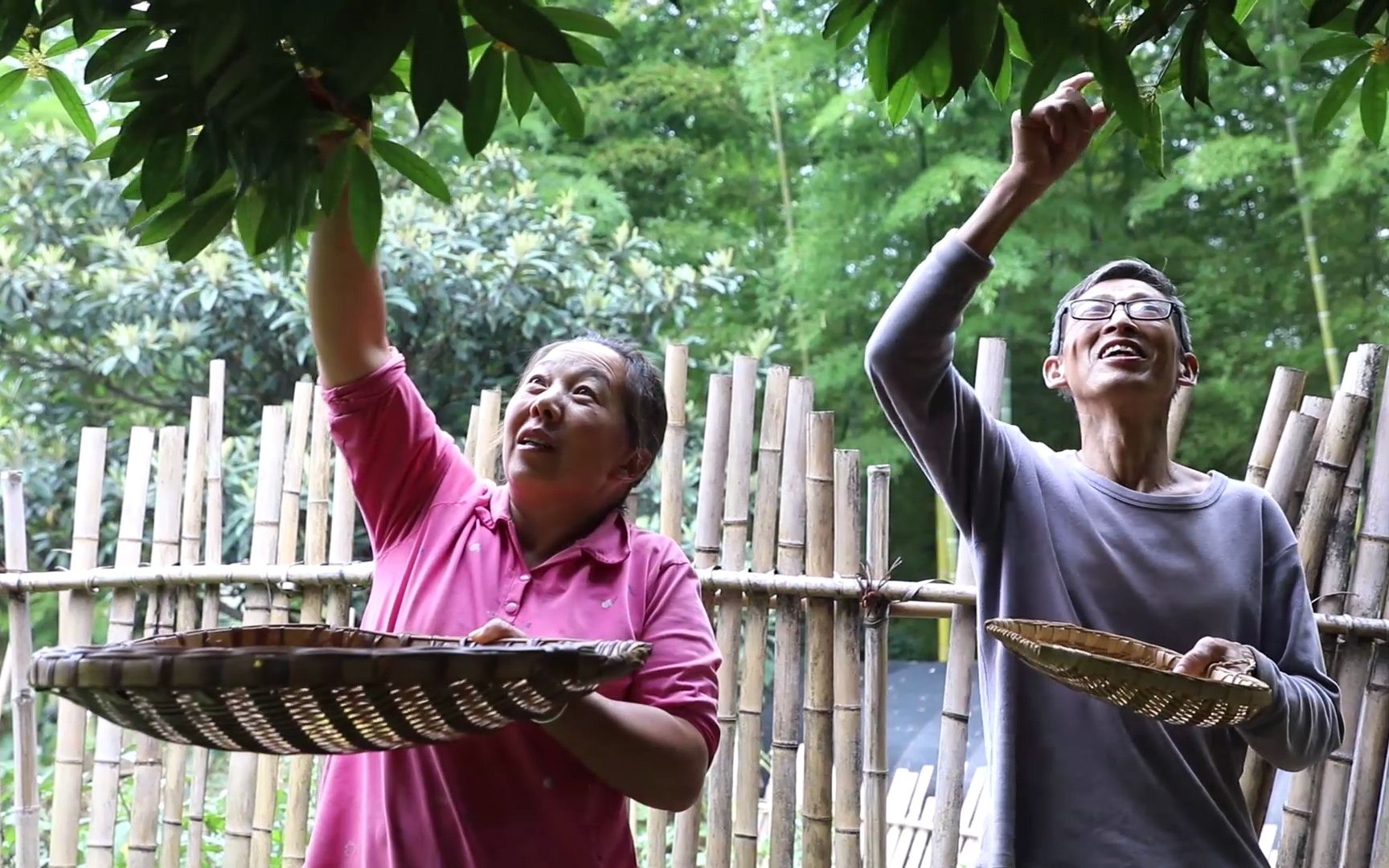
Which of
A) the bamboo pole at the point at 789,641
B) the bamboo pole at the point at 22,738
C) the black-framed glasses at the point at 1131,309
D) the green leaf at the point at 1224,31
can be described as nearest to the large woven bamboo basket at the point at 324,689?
the green leaf at the point at 1224,31

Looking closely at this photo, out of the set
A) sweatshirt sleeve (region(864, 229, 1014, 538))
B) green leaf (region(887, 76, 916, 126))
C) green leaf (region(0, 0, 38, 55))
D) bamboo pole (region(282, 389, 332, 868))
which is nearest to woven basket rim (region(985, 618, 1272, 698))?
sweatshirt sleeve (region(864, 229, 1014, 538))

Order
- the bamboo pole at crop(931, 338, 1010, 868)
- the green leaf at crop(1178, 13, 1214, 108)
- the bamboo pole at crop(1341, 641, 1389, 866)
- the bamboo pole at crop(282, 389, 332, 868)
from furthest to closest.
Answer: the bamboo pole at crop(282, 389, 332, 868) → the bamboo pole at crop(931, 338, 1010, 868) → the bamboo pole at crop(1341, 641, 1389, 866) → the green leaf at crop(1178, 13, 1214, 108)

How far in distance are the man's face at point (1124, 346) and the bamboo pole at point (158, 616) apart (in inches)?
69.4

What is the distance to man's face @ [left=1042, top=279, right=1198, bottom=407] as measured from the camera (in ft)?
5.46

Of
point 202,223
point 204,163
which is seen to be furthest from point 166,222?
point 204,163

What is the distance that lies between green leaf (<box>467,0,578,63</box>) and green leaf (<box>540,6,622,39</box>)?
79mm

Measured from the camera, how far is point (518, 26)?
2.99 ft

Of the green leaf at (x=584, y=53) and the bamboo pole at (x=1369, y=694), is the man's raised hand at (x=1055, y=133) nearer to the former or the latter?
the green leaf at (x=584, y=53)

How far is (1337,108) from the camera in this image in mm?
1294

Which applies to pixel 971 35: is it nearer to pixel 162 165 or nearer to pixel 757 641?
pixel 162 165

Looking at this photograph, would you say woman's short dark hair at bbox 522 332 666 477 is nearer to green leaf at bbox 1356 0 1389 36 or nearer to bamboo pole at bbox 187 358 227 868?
green leaf at bbox 1356 0 1389 36

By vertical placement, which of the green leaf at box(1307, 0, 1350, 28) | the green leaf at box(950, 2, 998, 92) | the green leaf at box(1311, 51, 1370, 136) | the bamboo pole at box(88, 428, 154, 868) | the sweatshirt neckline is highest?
the green leaf at box(1311, 51, 1370, 136)

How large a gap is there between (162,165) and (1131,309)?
1.17 metres

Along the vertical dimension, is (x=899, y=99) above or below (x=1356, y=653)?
above
